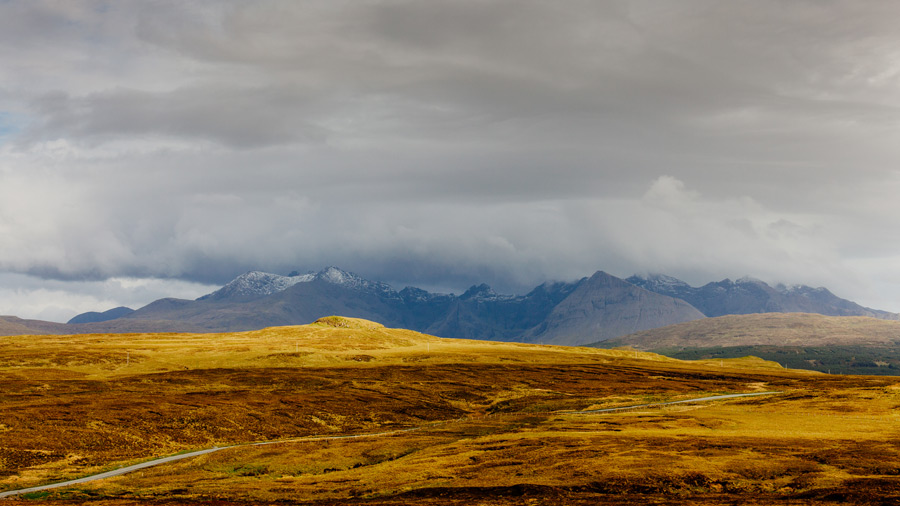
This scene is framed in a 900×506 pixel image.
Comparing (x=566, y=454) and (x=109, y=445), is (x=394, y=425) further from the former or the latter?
(x=566, y=454)

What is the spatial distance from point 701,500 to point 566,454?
89.2ft

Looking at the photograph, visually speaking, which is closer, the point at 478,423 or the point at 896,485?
the point at 896,485

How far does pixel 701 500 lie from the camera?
60.8 metres

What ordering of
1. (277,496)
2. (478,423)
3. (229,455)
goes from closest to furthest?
(277,496)
(229,455)
(478,423)

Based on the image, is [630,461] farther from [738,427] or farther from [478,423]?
[478,423]

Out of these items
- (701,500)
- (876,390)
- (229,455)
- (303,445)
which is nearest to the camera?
(701,500)

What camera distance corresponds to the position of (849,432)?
106375mm

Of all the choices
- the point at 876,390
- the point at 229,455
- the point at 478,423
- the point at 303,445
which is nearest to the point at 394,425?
the point at 478,423

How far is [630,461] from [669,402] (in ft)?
338

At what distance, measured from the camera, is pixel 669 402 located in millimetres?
176000

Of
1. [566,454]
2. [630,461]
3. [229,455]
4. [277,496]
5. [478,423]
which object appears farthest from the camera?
[478,423]

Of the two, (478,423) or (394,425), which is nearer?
(478,423)

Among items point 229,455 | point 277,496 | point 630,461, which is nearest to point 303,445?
point 229,455

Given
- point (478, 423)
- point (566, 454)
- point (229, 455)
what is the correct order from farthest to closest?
point (478, 423)
point (229, 455)
point (566, 454)
